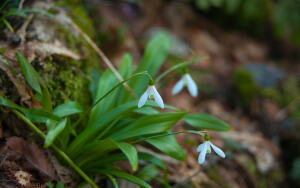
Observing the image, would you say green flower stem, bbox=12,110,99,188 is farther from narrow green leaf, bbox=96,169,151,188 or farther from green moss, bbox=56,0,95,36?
green moss, bbox=56,0,95,36

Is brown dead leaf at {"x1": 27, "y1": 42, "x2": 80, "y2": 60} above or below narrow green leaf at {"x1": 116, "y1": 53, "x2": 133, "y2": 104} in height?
above

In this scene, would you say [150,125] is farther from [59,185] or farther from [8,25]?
[8,25]

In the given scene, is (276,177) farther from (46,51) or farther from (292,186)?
(46,51)

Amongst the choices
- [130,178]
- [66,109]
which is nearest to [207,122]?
[130,178]

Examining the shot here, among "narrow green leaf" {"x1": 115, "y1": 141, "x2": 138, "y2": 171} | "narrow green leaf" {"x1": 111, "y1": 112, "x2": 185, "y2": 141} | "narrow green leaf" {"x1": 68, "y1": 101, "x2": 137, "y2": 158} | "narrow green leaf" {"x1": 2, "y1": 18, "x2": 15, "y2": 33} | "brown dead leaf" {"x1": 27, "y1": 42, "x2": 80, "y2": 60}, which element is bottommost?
"narrow green leaf" {"x1": 115, "y1": 141, "x2": 138, "y2": 171}

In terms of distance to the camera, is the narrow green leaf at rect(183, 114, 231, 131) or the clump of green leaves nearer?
the clump of green leaves

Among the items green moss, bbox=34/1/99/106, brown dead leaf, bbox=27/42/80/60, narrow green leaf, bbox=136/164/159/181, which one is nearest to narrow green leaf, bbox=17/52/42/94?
green moss, bbox=34/1/99/106

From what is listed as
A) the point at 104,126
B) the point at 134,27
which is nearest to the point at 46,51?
the point at 104,126
